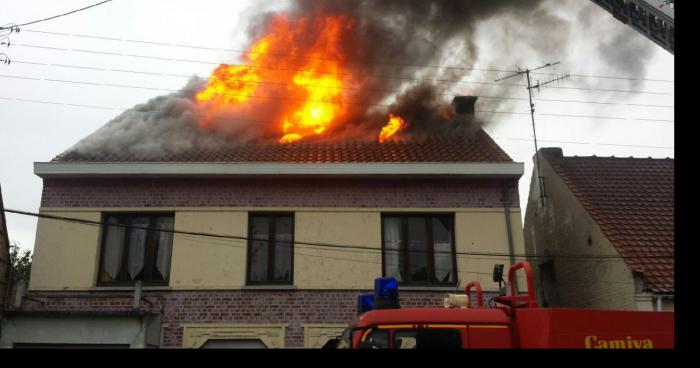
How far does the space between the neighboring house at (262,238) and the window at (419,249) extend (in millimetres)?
22

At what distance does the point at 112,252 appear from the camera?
11.4m

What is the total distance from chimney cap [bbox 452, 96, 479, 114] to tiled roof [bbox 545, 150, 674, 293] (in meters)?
2.69

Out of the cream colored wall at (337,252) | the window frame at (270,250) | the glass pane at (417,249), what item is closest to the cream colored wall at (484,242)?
the glass pane at (417,249)

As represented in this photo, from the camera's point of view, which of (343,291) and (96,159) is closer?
(343,291)

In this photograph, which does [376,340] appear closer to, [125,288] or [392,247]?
[392,247]

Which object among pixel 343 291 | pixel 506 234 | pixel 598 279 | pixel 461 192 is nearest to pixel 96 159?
pixel 343 291

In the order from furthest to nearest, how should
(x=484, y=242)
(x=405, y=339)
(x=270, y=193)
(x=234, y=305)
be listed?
(x=270, y=193) → (x=484, y=242) → (x=234, y=305) → (x=405, y=339)

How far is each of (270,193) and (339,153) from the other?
1969 mm

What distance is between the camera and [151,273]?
36.8 ft

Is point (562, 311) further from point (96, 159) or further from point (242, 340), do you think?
point (96, 159)

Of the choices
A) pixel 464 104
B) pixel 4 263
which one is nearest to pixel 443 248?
pixel 464 104

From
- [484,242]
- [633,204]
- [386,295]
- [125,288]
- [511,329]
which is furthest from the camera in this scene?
[633,204]
